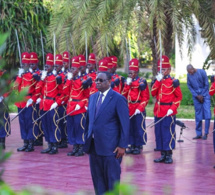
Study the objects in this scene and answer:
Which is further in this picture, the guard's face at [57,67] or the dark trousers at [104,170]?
the guard's face at [57,67]

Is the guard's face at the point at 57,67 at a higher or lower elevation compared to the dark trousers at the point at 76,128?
higher

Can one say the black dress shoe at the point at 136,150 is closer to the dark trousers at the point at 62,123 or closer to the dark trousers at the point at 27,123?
the dark trousers at the point at 62,123

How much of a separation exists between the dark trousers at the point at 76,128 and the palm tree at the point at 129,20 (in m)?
2.82

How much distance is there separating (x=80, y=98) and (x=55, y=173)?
1.99 m

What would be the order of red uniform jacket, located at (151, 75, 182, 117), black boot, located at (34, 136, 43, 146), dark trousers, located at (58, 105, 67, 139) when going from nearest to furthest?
red uniform jacket, located at (151, 75, 182, 117), dark trousers, located at (58, 105, 67, 139), black boot, located at (34, 136, 43, 146)

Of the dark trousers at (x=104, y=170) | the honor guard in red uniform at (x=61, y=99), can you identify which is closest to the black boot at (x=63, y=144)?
the honor guard in red uniform at (x=61, y=99)

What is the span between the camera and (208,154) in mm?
9875

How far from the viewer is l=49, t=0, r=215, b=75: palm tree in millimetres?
12469

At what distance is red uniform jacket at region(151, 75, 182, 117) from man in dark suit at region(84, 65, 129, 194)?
3.32 meters

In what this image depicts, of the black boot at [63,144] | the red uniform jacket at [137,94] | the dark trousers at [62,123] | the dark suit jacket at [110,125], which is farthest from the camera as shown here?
the black boot at [63,144]

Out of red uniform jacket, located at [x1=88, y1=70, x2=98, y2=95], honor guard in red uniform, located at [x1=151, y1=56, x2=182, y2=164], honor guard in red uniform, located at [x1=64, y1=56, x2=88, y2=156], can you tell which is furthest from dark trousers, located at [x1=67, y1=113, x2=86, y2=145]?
honor guard in red uniform, located at [x1=151, y1=56, x2=182, y2=164]

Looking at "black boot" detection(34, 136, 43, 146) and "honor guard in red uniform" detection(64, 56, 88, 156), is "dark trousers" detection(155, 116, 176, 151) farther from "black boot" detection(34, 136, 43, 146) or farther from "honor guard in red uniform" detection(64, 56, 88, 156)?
"black boot" detection(34, 136, 43, 146)

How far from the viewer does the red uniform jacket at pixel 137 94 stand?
971cm

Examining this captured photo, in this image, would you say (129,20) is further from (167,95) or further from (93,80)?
(167,95)
